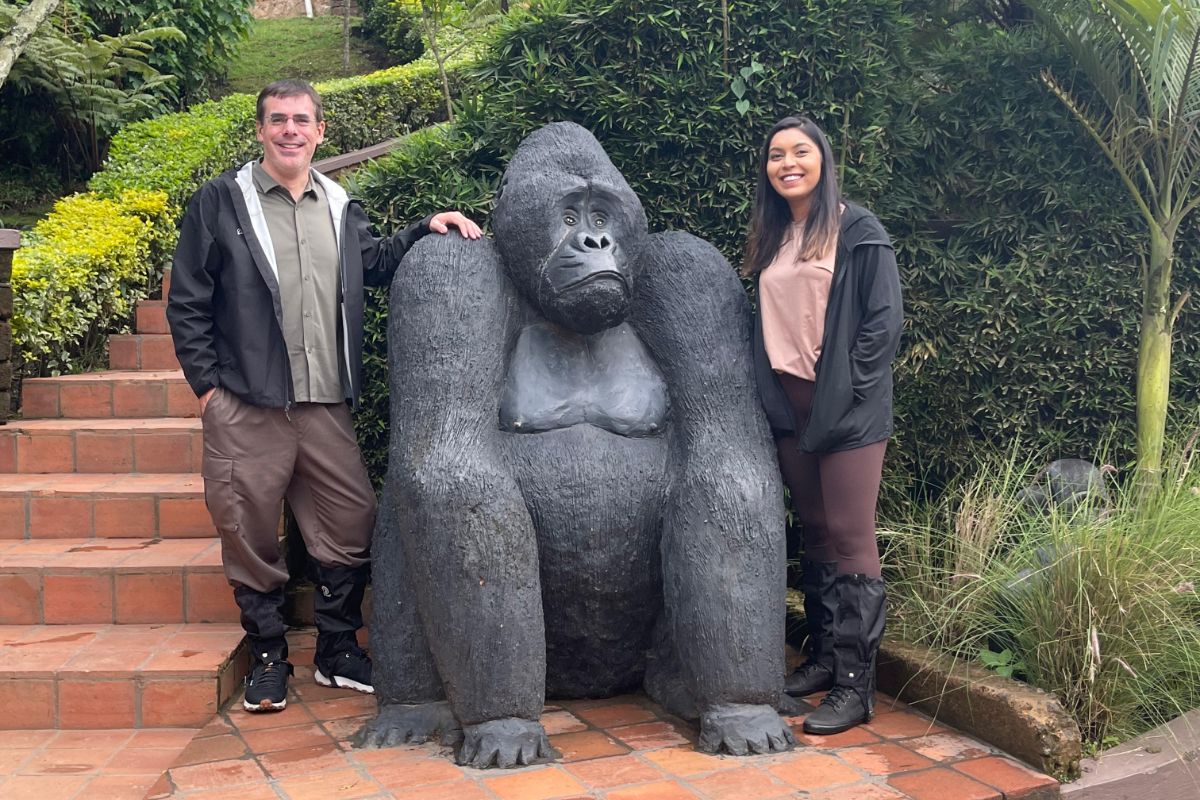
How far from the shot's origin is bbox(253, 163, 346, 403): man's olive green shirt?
3.49 m

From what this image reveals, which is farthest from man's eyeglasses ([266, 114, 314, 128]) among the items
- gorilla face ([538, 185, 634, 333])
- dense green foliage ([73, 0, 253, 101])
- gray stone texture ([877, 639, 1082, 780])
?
dense green foliage ([73, 0, 253, 101])

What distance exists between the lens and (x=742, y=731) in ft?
10.2

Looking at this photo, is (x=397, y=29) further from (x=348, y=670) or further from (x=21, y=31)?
(x=348, y=670)

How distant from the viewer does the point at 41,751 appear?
11.3ft

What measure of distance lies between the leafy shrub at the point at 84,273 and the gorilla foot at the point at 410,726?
3.11m

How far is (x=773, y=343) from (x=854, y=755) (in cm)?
123

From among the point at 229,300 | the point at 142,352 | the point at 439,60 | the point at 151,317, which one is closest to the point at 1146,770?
the point at 229,300

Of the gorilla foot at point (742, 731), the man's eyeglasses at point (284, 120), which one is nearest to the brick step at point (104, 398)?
the man's eyeglasses at point (284, 120)

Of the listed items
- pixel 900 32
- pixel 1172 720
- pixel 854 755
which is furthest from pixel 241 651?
pixel 900 32

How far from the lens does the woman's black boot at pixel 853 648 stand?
3342 mm

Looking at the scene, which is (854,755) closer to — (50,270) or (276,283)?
(276,283)

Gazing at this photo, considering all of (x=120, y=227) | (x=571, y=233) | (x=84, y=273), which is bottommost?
(x=84, y=273)

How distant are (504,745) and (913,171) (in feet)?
9.88

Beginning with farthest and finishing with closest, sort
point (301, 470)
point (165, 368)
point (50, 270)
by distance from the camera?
point (165, 368)
point (50, 270)
point (301, 470)
